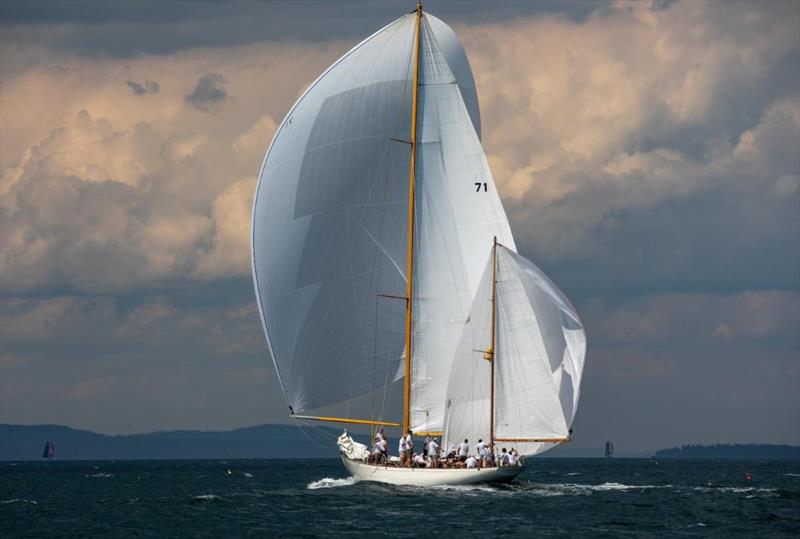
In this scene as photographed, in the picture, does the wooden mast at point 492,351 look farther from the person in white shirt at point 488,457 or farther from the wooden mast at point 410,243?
the wooden mast at point 410,243

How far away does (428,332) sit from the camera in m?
64.6

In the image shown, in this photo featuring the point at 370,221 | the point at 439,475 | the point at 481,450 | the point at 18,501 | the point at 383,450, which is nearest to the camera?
the point at 439,475

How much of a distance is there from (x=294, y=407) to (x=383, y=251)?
8.70 m

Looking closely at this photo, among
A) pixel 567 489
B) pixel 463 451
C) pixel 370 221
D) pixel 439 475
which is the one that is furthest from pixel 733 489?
pixel 370 221

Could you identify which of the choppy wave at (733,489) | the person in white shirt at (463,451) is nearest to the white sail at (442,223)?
the person in white shirt at (463,451)

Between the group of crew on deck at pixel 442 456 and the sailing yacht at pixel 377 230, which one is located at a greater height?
the sailing yacht at pixel 377 230

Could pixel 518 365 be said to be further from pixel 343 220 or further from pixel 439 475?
pixel 343 220

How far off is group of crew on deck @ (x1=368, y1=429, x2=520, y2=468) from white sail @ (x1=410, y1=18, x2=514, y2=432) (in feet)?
8.55

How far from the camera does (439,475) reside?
5909 centimetres

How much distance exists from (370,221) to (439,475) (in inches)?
489

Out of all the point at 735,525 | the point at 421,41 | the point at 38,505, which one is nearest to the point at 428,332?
the point at 421,41

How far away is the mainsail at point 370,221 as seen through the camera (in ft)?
208

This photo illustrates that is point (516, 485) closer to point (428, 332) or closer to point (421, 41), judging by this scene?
point (428, 332)

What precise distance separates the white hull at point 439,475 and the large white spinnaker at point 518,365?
1837 mm
